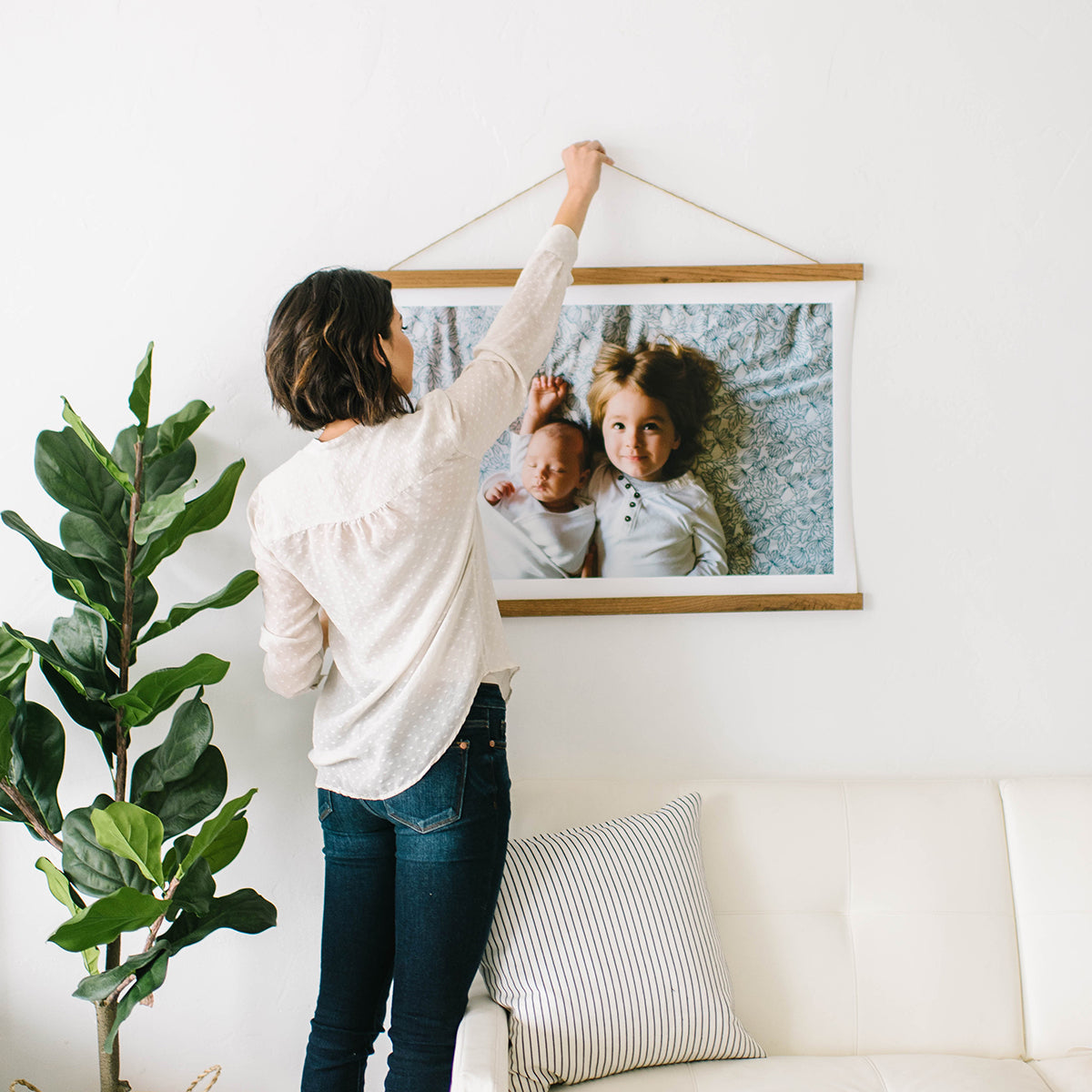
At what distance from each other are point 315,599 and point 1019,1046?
140 centimetres

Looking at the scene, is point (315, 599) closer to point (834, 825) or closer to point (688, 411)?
point (688, 411)

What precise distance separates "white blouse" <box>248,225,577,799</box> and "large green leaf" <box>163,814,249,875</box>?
15 centimetres

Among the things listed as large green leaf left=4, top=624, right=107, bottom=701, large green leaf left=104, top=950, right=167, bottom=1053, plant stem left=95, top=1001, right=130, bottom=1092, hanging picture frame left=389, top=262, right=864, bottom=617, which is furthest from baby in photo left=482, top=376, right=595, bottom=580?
plant stem left=95, top=1001, right=130, bottom=1092

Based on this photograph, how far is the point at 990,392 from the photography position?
173 centimetres

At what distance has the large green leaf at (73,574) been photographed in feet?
4.63

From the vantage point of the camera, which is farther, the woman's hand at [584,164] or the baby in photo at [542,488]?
the baby in photo at [542,488]

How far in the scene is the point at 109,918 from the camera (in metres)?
1.25

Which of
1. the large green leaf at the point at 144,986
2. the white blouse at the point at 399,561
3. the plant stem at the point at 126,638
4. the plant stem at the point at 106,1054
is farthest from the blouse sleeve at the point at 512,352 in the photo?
the plant stem at the point at 106,1054

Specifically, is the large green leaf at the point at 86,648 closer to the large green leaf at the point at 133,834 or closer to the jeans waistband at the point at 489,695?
the large green leaf at the point at 133,834

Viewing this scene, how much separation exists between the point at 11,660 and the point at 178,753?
301 mm

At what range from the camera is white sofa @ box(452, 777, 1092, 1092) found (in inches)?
60.1

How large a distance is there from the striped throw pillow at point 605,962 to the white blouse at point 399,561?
34 cm

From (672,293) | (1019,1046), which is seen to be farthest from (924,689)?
(672,293)

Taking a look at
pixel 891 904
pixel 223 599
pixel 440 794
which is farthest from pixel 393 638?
pixel 891 904
